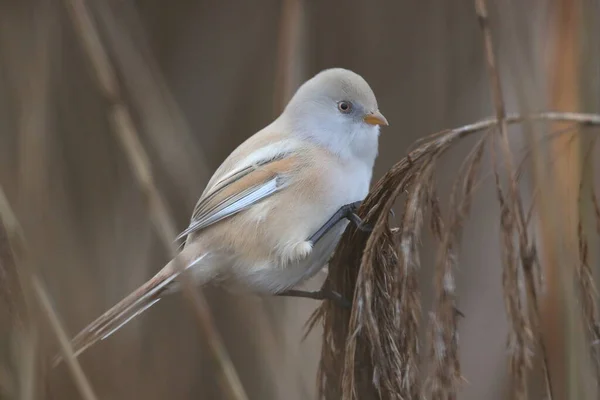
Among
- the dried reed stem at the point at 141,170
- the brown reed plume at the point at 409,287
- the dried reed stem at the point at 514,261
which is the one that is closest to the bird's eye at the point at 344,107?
the brown reed plume at the point at 409,287

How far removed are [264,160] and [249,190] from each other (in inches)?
4.3

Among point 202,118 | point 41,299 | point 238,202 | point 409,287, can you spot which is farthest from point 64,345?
point 202,118

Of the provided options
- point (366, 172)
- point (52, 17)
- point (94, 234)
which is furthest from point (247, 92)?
point (52, 17)

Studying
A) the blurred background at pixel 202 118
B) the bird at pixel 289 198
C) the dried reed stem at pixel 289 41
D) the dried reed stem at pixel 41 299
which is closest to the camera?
the dried reed stem at pixel 41 299

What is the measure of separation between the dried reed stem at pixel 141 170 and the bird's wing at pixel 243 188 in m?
0.73

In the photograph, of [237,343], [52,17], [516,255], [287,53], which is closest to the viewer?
[516,255]

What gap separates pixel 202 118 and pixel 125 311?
1473mm

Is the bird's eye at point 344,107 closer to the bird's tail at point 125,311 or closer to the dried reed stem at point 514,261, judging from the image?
the bird's tail at point 125,311

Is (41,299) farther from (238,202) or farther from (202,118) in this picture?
(202,118)

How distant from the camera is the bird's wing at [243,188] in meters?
2.17

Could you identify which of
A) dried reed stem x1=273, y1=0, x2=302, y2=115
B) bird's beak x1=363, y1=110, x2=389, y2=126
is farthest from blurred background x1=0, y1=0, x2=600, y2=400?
bird's beak x1=363, y1=110, x2=389, y2=126

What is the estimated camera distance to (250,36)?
3283mm

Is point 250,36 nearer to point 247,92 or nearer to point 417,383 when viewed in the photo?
point 247,92

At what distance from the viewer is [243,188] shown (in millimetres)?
2207
